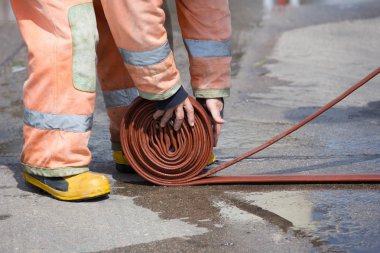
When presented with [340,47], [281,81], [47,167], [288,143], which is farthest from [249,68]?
[47,167]

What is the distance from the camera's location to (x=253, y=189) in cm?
429

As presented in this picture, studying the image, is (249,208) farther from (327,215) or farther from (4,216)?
(4,216)

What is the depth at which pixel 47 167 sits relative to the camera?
13.8 ft

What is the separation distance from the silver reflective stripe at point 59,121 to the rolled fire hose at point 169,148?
0.88 ft

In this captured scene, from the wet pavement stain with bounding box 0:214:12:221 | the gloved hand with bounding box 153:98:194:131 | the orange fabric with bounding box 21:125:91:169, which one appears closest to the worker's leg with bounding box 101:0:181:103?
the gloved hand with bounding box 153:98:194:131

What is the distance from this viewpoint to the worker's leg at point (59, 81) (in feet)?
13.5

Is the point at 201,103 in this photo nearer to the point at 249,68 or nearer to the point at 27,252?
the point at 27,252

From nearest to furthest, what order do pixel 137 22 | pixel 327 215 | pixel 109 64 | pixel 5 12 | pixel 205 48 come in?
pixel 327 215 < pixel 137 22 < pixel 205 48 < pixel 109 64 < pixel 5 12

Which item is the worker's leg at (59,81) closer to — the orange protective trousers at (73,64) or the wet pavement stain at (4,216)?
the orange protective trousers at (73,64)

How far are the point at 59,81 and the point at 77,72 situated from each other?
0.09 meters

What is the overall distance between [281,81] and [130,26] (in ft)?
9.14

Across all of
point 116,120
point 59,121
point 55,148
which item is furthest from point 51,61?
point 116,120

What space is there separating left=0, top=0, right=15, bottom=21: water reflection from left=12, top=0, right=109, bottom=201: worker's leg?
16.5 ft

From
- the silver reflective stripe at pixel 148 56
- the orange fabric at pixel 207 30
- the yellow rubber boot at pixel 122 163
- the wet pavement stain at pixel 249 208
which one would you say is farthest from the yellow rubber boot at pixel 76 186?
the orange fabric at pixel 207 30
